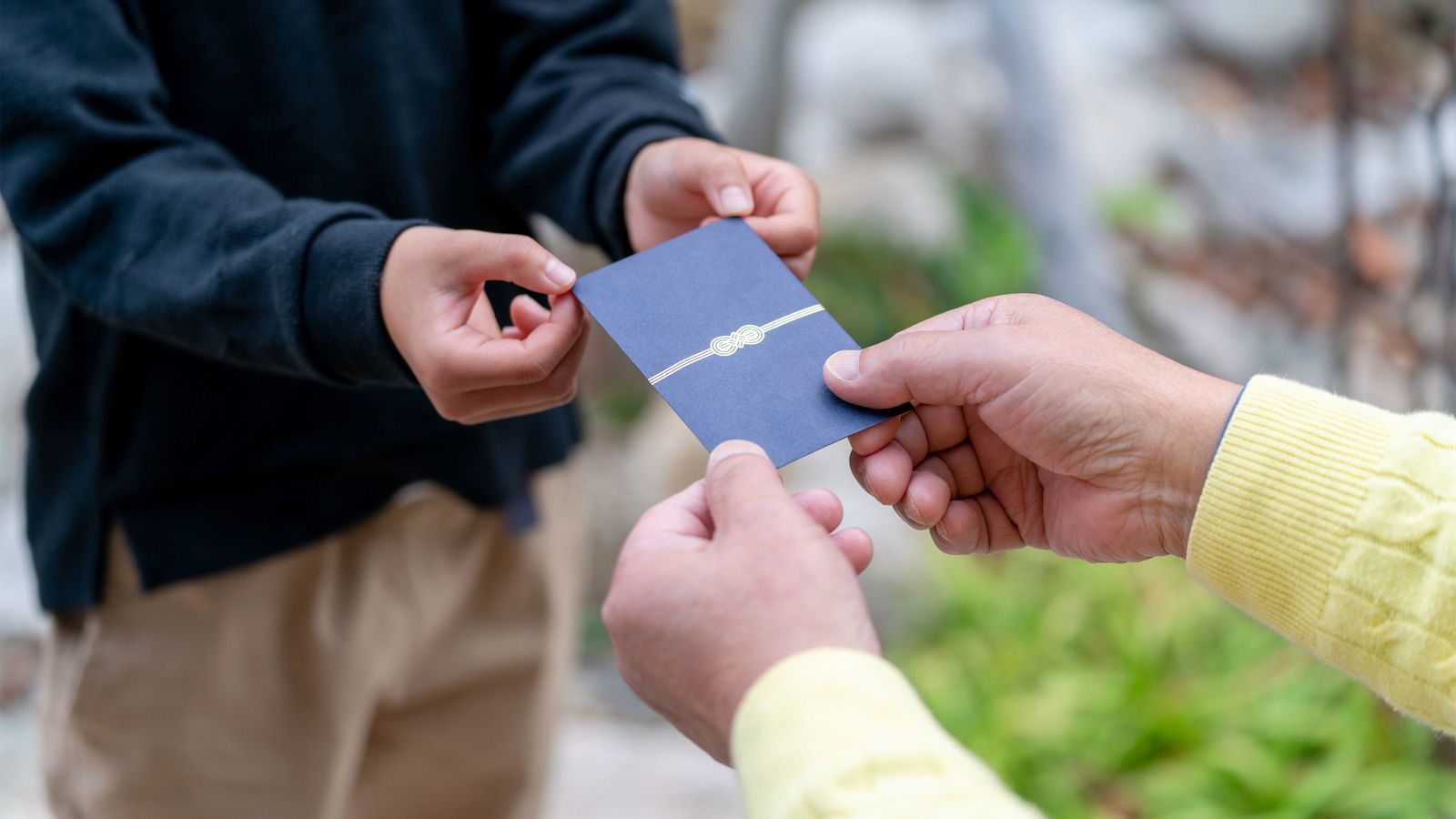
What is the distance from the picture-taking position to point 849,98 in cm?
401

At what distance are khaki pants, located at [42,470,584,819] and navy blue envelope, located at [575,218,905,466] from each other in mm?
463

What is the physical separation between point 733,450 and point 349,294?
1.13ft

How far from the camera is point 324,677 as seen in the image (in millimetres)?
1258

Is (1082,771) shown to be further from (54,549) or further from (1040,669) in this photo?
(54,549)

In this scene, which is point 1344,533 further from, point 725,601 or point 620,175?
point 620,175

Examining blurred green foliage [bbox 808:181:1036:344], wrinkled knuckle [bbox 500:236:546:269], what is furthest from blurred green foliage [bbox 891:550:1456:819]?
wrinkled knuckle [bbox 500:236:546:269]

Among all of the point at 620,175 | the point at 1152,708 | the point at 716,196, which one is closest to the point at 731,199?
the point at 716,196

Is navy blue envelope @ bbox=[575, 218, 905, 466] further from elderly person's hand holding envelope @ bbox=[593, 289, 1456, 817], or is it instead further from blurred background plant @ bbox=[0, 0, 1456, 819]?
blurred background plant @ bbox=[0, 0, 1456, 819]

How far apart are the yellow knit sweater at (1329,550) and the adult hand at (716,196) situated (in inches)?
17.4

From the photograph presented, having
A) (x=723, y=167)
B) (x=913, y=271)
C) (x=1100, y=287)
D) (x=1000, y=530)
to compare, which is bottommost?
(x=913, y=271)

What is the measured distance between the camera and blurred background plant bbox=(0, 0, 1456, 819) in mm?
2094

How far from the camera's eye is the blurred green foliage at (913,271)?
321 cm

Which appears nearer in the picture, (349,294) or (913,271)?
(349,294)

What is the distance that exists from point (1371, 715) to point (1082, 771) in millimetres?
541
